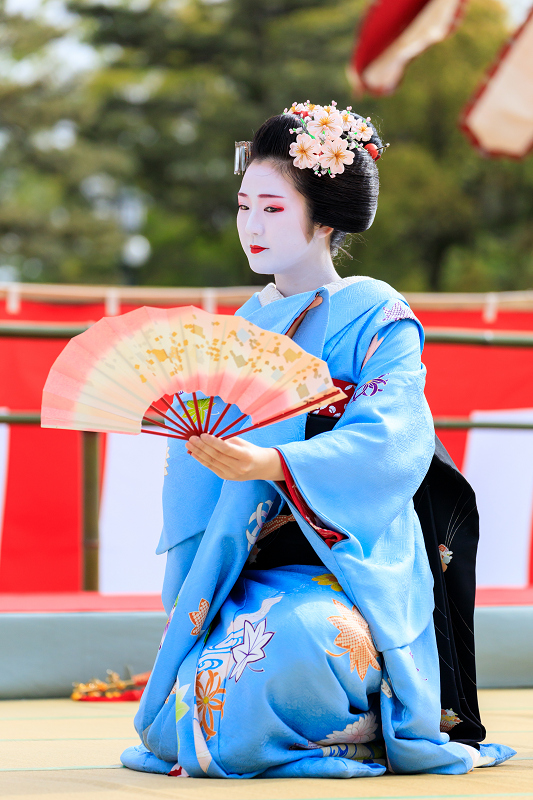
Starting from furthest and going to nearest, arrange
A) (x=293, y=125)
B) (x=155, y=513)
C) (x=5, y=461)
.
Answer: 1. (x=5, y=461)
2. (x=155, y=513)
3. (x=293, y=125)

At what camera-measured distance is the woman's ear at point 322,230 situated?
1.87 meters

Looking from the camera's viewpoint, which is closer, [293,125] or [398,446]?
[398,446]

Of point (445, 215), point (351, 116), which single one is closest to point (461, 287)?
point (445, 215)

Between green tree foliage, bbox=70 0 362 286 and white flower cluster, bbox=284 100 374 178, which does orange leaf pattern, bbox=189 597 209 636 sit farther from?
green tree foliage, bbox=70 0 362 286

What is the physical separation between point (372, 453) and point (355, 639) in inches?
11.5

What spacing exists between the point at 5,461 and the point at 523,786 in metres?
2.49

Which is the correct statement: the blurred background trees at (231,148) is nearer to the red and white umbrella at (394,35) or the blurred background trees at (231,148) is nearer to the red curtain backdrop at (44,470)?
the red and white umbrella at (394,35)

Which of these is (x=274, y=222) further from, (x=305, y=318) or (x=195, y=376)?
(x=195, y=376)

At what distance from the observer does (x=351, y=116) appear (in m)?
1.89

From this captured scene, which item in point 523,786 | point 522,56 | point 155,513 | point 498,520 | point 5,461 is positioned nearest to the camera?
point 523,786

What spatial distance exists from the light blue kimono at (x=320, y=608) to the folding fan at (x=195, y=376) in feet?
0.32

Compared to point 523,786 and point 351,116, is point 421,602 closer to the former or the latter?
point 523,786

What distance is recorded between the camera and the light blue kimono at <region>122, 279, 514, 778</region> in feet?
5.07

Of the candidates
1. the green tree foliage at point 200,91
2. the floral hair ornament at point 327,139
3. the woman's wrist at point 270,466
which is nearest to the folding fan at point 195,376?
the woman's wrist at point 270,466
